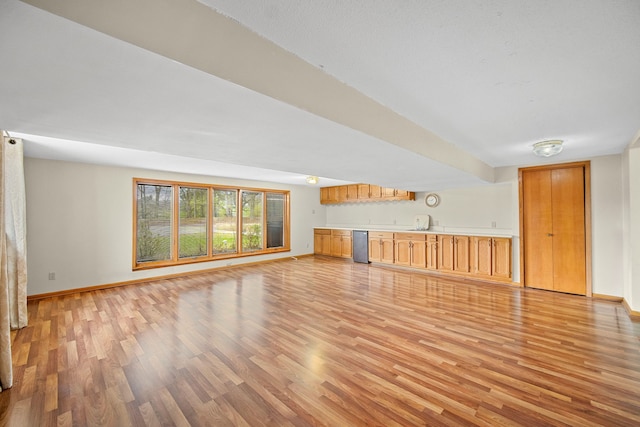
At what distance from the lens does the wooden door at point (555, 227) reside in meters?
4.30

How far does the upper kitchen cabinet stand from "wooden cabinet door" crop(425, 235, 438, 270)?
1.26 metres

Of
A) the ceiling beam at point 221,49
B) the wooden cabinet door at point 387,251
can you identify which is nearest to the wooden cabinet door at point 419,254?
the wooden cabinet door at point 387,251

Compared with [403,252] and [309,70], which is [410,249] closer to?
[403,252]

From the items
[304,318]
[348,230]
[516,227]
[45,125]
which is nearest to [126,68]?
[45,125]

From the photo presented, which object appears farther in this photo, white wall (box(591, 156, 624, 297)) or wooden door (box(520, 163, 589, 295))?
wooden door (box(520, 163, 589, 295))

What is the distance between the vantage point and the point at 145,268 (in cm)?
524

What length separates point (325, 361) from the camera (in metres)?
2.39

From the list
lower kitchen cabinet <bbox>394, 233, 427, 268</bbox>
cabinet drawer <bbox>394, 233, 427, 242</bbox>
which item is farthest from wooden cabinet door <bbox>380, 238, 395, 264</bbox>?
cabinet drawer <bbox>394, 233, 427, 242</bbox>

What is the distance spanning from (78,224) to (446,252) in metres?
6.91

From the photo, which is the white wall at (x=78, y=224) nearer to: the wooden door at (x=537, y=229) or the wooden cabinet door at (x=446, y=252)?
the wooden cabinet door at (x=446, y=252)

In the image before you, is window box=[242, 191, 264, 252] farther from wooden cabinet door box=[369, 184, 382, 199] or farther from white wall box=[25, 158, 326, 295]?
wooden cabinet door box=[369, 184, 382, 199]

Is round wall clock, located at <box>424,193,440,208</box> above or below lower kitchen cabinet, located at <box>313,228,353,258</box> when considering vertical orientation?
above

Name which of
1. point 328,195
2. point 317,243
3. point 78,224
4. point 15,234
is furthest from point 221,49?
point 317,243

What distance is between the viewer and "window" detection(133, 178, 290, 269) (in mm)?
5395
